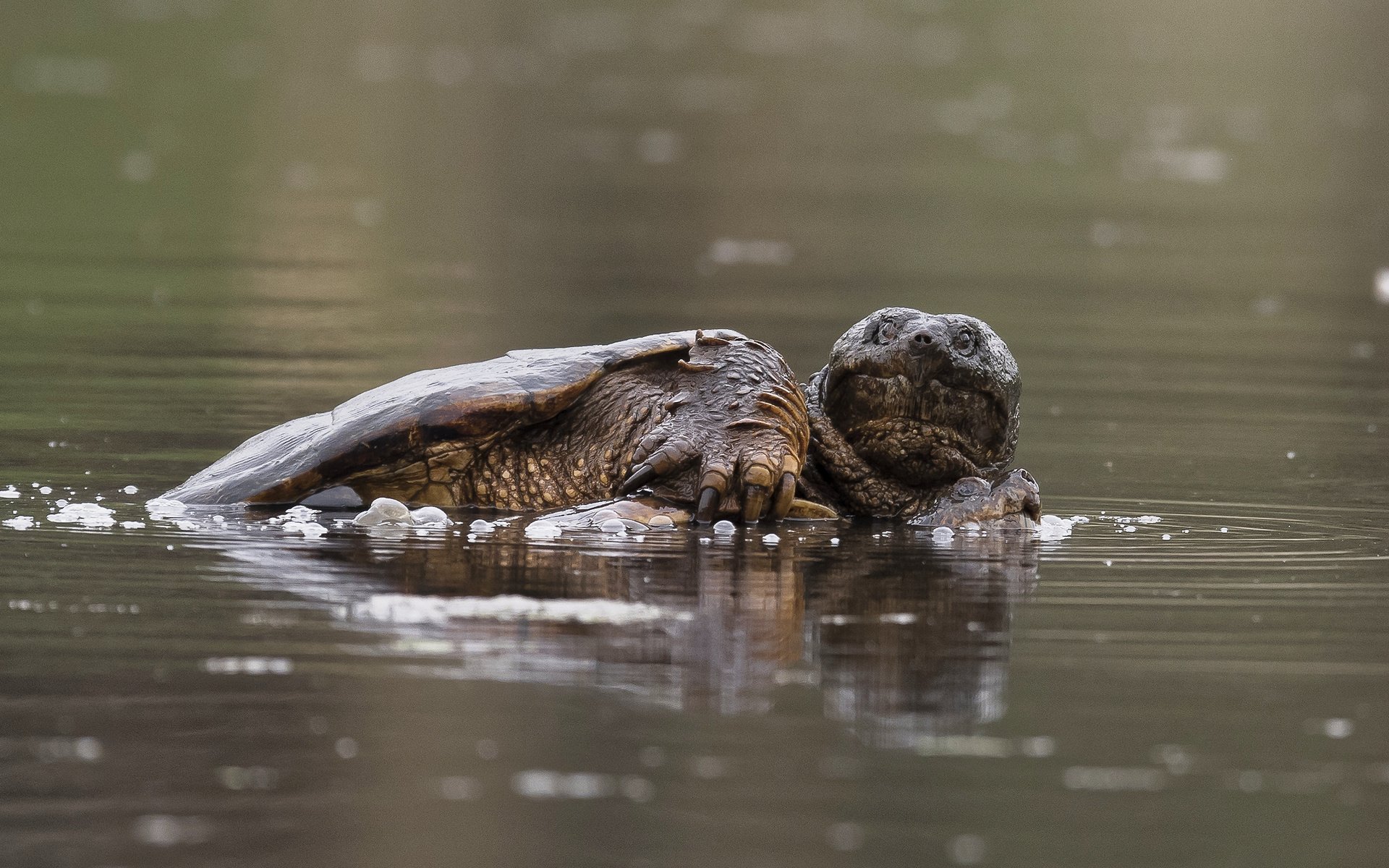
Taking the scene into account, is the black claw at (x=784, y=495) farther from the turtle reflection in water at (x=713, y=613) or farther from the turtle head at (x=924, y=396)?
the turtle head at (x=924, y=396)

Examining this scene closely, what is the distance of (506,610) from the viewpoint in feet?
15.6

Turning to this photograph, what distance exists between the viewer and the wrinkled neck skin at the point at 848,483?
6426 mm

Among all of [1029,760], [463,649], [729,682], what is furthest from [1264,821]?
[463,649]

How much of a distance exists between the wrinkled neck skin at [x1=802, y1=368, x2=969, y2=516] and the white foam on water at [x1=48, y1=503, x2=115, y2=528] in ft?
7.36

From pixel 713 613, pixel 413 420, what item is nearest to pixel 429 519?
pixel 413 420

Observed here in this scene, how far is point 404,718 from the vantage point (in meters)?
3.89

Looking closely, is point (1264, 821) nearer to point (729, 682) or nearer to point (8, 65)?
point (729, 682)

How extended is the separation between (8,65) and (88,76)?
5.05 feet

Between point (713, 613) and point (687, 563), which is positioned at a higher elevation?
point (687, 563)

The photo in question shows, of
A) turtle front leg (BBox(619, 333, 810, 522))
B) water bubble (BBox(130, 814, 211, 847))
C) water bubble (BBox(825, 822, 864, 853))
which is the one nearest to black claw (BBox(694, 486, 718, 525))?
turtle front leg (BBox(619, 333, 810, 522))

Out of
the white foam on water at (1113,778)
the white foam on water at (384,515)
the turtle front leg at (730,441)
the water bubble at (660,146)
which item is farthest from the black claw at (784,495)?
the water bubble at (660,146)

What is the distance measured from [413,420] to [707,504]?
95 centimetres

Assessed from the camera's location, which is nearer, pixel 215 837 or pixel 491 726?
pixel 215 837

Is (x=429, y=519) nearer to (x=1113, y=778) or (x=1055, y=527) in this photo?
(x=1055, y=527)
